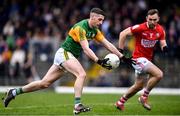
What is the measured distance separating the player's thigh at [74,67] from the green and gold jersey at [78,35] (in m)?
0.35

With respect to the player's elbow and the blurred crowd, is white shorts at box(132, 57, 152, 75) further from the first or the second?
the blurred crowd

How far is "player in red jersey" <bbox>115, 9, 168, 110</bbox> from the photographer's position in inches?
674

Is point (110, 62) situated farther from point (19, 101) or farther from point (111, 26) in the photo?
point (111, 26)

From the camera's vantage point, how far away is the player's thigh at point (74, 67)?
15.5m

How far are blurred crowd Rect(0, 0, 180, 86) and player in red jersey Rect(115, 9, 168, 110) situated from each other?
8910 mm

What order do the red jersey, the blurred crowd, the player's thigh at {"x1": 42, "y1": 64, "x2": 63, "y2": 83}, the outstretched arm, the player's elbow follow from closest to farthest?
the player's thigh at {"x1": 42, "y1": 64, "x2": 63, "y2": 83}, the player's elbow, the outstretched arm, the red jersey, the blurred crowd

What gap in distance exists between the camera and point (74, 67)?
1555 centimetres

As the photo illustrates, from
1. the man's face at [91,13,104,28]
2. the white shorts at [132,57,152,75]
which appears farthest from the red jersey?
the man's face at [91,13,104,28]

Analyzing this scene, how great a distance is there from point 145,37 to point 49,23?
12.3 meters

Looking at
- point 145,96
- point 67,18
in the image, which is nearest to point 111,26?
Result: point 67,18

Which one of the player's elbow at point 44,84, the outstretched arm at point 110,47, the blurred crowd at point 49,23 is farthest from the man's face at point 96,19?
the blurred crowd at point 49,23

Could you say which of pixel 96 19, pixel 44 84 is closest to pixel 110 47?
pixel 96 19

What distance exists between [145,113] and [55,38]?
11.6 metres

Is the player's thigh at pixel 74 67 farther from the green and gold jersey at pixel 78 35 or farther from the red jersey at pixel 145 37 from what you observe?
the red jersey at pixel 145 37
